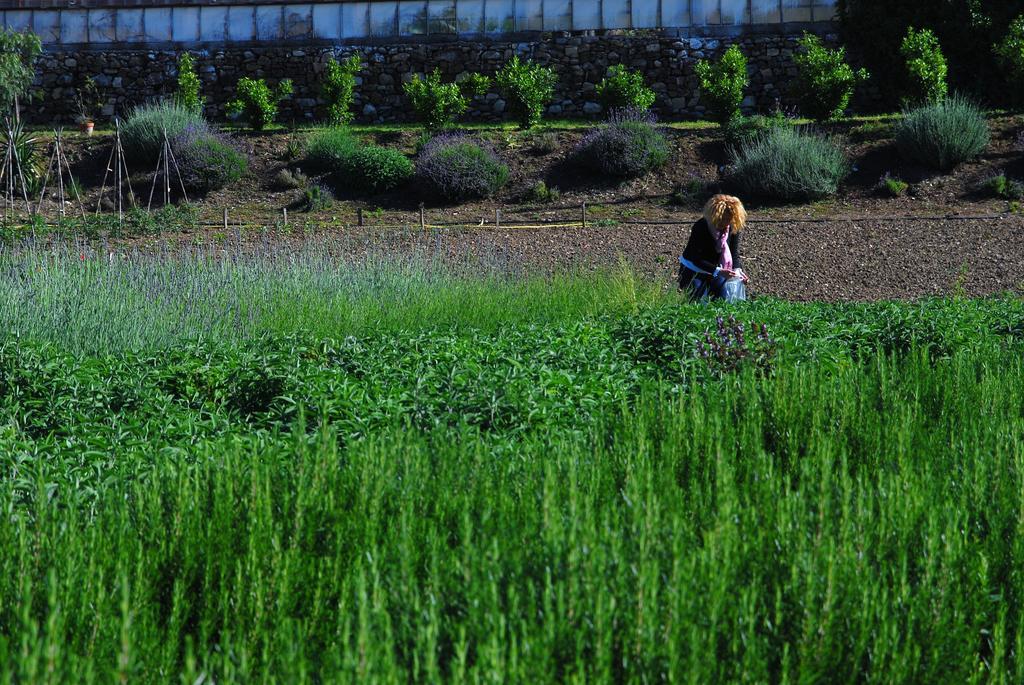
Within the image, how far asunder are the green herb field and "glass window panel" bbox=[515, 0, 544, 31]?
21001mm

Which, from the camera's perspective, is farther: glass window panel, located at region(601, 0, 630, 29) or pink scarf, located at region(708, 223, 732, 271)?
glass window panel, located at region(601, 0, 630, 29)

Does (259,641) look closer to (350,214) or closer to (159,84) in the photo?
(350,214)

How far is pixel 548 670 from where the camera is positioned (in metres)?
2.21

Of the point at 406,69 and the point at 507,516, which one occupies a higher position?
the point at 406,69

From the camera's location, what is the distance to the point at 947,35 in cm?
2152

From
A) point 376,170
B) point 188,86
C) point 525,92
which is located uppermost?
point 188,86

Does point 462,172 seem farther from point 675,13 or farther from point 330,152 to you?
point 675,13

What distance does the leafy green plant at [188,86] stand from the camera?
23953mm

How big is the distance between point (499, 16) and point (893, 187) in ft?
41.0

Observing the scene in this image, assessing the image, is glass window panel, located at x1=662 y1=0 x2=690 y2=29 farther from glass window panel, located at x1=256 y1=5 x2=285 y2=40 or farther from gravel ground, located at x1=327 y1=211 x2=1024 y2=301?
gravel ground, located at x1=327 y1=211 x2=1024 y2=301

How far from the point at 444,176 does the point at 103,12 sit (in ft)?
44.6

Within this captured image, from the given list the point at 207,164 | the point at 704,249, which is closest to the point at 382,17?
the point at 207,164

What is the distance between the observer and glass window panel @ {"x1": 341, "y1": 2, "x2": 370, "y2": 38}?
2589 cm

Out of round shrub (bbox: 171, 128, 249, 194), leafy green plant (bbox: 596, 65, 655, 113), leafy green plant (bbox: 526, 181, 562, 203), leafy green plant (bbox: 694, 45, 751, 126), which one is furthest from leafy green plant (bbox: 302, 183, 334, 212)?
leafy green plant (bbox: 694, 45, 751, 126)
